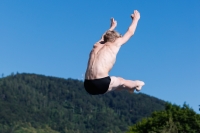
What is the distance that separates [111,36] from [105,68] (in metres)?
0.86

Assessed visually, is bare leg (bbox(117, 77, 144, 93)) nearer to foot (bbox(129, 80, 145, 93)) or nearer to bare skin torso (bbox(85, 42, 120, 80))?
foot (bbox(129, 80, 145, 93))

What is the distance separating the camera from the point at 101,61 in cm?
1200

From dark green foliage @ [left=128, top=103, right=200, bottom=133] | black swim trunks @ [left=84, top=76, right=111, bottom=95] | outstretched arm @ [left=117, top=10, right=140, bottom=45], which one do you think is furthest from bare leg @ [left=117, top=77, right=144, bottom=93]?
dark green foliage @ [left=128, top=103, right=200, bottom=133]

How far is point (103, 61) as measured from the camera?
12008 millimetres

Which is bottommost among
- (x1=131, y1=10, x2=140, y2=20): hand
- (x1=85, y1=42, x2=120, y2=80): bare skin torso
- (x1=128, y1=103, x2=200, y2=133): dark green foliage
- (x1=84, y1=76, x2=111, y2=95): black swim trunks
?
(x1=84, y1=76, x2=111, y2=95): black swim trunks

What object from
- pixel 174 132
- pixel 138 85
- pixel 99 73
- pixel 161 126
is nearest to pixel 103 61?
pixel 99 73

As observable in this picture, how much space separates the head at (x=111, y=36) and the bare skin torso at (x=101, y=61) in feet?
0.61

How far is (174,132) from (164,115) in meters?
13.8

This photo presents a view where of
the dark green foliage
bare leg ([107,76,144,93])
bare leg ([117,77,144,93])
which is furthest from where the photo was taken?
the dark green foliage

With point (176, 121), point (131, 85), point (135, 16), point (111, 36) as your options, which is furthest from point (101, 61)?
point (176, 121)

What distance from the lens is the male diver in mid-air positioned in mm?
11984

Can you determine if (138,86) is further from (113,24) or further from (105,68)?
(113,24)

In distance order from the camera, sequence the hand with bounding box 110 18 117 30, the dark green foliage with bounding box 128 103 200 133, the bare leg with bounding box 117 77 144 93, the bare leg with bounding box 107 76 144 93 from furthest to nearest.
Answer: the dark green foliage with bounding box 128 103 200 133, the hand with bounding box 110 18 117 30, the bare leg with bounding box 117 77 144 93, the bare leg with bounding box 107 76 144 93

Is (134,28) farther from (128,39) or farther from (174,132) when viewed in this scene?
(174,132)
